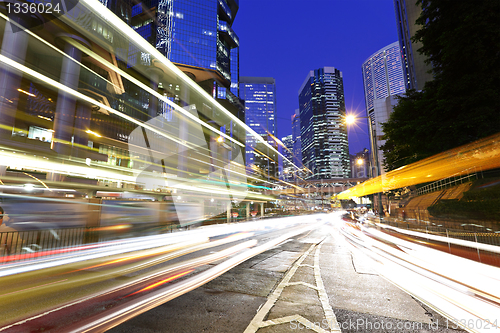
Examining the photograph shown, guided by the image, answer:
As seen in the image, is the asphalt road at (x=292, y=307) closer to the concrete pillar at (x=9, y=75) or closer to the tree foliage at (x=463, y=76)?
the tree foliage at (x=463, y=76)

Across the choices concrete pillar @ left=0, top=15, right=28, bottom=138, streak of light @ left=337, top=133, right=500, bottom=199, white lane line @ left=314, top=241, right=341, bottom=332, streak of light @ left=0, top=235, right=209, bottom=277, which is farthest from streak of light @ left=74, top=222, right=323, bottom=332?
concrete pillar @ left=0, top=15, right=28, bottom=138

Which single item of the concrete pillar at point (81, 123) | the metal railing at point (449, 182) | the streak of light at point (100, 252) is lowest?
the streak of light at point (100, 252)

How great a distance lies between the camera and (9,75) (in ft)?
91.6

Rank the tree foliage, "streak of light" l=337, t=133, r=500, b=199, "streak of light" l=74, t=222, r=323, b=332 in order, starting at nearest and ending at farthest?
1. "streak of light" l=74, t=222, r=323, b=332
2. the tree foliage
3. "streak of light" l=337, t=133, r=500, b=199

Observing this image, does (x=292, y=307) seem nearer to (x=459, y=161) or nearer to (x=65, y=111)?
(x=459, y=161)

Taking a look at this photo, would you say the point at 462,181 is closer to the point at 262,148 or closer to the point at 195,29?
the point at 195,29

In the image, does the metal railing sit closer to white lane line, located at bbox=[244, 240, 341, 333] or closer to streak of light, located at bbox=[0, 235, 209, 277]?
white lane line, located at bbox=[244, 240, 341, 333]

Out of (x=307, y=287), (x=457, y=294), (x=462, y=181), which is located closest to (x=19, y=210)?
(x=307, y=287)

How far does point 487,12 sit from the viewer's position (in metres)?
14.8

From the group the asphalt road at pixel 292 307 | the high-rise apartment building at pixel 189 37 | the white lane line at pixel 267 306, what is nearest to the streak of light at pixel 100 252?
the asphalt road at pixel 292 307

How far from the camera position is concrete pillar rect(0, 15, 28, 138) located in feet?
88.2

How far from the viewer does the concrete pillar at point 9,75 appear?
2689cm

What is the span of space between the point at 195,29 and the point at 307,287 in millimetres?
84506

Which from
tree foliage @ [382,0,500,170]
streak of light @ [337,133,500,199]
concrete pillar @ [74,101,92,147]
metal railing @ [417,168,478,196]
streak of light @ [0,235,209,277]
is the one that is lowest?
streak of light @ [0,235,209,277]
